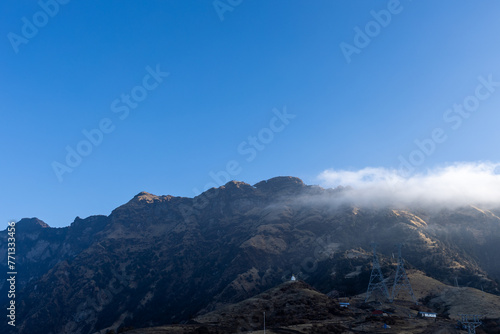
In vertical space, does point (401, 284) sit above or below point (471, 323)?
above

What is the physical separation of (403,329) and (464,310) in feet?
143

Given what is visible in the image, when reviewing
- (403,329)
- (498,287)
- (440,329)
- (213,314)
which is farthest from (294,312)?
(498,287)

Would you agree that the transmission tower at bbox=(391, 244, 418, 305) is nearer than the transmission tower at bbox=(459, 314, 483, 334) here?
No

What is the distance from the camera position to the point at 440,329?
98188 mm

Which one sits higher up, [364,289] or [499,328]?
[364,289]

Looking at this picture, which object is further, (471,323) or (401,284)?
(401,284)

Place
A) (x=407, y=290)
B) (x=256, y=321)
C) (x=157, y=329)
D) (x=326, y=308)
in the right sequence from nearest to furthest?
(x=157, y=329) < (x=256, y=321) < (x=326, y=308) < (x=407, y=290)

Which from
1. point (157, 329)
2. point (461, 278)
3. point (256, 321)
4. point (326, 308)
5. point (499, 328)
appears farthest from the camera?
point (461, 278)

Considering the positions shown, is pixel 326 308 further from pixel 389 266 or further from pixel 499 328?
pixel 389 266

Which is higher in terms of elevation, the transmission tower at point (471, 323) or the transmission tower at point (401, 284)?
the transmission tower at point (401, 284)

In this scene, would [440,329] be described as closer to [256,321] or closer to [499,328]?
[499,328]

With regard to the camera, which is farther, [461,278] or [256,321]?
[461,278]

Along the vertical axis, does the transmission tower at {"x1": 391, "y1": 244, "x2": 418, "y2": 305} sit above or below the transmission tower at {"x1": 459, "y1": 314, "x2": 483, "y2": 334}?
above

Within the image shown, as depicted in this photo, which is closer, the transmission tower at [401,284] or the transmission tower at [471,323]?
the transmission tower at [471,323]
